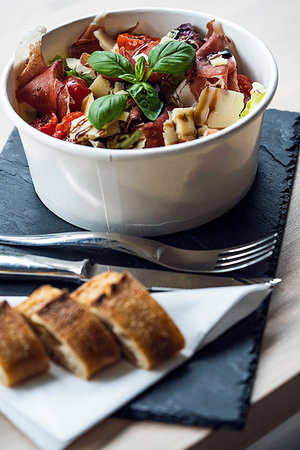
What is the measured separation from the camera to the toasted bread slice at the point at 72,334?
1.08 metres

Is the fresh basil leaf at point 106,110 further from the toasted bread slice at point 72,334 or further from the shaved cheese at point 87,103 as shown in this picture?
the toasted bread slice at point 72,334

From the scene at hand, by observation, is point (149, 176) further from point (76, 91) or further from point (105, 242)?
point (76, 91)

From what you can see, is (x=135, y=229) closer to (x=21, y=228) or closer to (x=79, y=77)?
(x=21, y=228)

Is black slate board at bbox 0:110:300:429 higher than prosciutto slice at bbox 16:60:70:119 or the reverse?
the reverse

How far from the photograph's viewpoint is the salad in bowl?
1.44 meters

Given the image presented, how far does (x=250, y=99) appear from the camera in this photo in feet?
5.13

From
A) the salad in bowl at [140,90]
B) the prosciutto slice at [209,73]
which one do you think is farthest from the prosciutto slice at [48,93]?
the prosciutto slice at [209,73]

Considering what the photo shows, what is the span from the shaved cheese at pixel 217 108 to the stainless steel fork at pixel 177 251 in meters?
0.30

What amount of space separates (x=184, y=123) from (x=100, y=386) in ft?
2.15

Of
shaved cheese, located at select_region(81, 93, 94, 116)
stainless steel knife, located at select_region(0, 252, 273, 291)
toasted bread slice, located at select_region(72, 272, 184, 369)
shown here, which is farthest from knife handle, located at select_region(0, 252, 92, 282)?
shaved cheese, located at select_region(81, 93, 94, 116)

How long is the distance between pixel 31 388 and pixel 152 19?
115 centimetres

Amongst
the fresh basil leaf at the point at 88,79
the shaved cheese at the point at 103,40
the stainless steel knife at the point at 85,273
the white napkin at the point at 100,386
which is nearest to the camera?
the white napkin at the point at 100,386

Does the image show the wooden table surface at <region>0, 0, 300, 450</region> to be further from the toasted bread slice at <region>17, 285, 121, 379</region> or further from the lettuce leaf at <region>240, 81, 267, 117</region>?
the lettuce leaf at <region>240, 81, 267, 117</region>

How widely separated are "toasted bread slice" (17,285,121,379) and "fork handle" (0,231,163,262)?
280 mm
